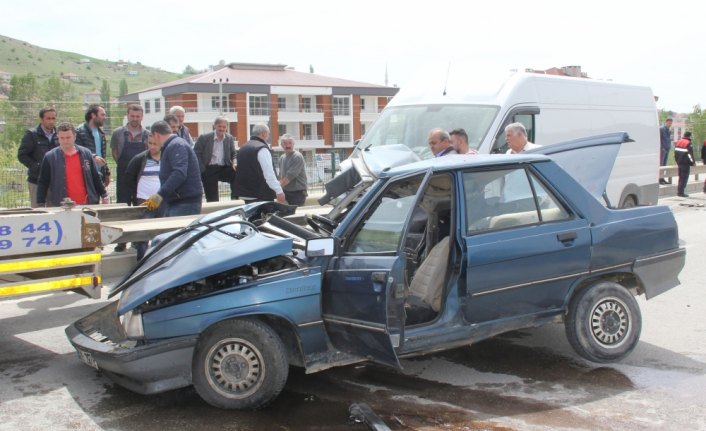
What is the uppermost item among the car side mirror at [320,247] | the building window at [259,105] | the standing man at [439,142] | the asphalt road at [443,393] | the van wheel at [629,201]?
the building window at [259,105]

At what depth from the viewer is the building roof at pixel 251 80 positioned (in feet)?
252

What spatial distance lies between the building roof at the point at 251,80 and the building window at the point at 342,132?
470 centimetres

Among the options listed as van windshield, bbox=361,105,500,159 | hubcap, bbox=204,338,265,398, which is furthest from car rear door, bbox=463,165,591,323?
van windshield, bbox=361,105,500,159

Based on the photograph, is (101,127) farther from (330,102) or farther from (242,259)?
(330,102)

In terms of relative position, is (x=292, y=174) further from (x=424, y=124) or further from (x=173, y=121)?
(x=424, y=124)

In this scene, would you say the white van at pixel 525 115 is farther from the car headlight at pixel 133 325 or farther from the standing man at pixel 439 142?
the car headlight at pixel 133 325

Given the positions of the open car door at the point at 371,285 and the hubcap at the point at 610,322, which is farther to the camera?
the hubcap at the point at 610,322

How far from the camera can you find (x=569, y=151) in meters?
6.11

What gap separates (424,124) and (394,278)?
18.3ft

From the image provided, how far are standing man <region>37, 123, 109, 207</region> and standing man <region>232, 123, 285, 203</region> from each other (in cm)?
219

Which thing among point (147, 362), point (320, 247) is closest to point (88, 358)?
point (147, 362)

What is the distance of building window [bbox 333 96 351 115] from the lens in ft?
290

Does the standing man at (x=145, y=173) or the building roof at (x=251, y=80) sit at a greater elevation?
the building roof at (x=251, y=80)

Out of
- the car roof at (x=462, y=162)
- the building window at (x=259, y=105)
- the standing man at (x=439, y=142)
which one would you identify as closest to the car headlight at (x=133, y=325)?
the car roof at (x=462, y=162)
